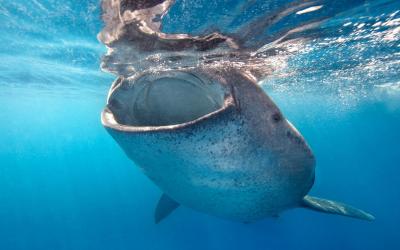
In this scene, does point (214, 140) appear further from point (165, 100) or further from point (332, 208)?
point (332, 208)

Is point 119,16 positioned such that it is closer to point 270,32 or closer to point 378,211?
point 270,32

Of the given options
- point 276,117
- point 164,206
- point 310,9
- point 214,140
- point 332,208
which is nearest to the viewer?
point 214,140

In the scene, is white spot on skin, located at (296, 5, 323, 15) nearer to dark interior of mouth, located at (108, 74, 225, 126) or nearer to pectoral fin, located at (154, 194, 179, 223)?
dark interior of mouth, located at (108, 74, 225, 126)

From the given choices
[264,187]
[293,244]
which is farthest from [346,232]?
[264,187]

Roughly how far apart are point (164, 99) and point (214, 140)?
5.38 ft

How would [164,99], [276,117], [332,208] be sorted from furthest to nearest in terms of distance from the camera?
1. [332,208]
2. [164,99]
3. [276,117]

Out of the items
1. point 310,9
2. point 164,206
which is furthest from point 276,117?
point 164,206

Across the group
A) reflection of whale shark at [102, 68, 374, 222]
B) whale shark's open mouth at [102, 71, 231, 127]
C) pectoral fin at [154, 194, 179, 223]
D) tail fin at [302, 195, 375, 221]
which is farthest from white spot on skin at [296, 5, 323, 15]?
pectoral fin at [154, 194, 179, 223]

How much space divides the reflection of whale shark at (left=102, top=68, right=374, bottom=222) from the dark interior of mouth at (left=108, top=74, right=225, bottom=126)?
0.04 ft

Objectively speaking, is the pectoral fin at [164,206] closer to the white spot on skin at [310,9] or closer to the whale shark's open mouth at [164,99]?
the whale shark's open mouth at [164,99]

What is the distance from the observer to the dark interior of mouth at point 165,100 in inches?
144

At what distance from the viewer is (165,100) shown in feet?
13.8

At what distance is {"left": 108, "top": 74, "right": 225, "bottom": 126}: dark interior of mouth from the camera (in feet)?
12.0

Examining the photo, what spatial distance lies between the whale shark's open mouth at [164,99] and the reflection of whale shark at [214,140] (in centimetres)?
1
